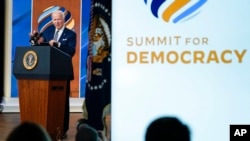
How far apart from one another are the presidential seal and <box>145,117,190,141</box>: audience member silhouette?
143 cm

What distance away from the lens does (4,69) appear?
177 inches

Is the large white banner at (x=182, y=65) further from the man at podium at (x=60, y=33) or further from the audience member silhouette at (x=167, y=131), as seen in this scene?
the man at podium at (x=60, y=33)

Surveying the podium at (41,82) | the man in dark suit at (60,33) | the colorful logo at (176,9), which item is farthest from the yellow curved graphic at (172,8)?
the man in dark suit at (60,33)

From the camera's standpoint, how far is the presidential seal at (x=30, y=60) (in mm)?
1869

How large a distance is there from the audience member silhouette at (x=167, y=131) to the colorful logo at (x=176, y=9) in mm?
185

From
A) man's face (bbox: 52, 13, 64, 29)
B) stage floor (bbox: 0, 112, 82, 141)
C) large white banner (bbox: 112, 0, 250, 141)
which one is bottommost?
stage floor (bbox: 0, 112, 82, 141)

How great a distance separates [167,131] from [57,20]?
4054mm

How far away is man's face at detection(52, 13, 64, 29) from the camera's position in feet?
14.2

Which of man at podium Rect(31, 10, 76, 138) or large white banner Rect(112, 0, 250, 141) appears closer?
large white banner Rect(112, 0, 250, 141)

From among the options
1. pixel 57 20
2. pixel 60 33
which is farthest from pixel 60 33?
pixel 57 20

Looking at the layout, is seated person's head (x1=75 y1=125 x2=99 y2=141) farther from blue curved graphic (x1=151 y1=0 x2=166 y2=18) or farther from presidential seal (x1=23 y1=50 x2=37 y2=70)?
presidential seal (x1=23 y1=50 x2=37 y2=70)

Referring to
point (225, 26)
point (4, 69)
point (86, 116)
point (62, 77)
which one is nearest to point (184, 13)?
point (225, 26)

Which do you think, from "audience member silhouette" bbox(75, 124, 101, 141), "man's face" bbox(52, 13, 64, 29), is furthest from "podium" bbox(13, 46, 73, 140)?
"man's face" bbox(52, 13, 64, 29)

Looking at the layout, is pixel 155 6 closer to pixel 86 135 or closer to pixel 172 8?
pixel 172 8
